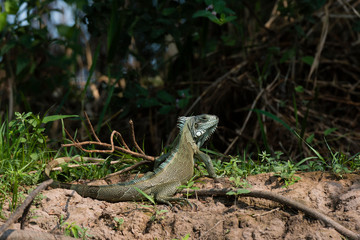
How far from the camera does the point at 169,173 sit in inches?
119

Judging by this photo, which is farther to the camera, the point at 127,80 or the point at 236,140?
the point at 236,140

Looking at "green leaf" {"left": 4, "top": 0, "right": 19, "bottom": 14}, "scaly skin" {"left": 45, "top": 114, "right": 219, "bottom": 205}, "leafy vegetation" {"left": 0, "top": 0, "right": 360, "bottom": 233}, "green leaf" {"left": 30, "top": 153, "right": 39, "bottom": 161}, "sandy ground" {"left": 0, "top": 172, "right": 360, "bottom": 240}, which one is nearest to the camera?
"sandy ground" {"left": 0, "top": 172, "right": 360, "bottom": 240}

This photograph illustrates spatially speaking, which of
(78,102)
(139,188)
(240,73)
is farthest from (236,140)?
(78,102)

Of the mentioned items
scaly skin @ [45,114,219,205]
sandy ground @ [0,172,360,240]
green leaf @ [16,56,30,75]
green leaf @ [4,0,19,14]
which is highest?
green leaf @ [4,0,19,14]

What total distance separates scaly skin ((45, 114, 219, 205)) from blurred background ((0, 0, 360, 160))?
1642 millimetres

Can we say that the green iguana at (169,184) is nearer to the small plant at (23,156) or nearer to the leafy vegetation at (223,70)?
the small plant at (23,156)

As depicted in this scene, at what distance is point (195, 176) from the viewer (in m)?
3.23

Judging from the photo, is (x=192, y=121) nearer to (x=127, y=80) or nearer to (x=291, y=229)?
(x=291, y=229)

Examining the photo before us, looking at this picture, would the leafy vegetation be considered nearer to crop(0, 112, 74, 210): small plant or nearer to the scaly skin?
crop(0, 112, 74, 210): small plant

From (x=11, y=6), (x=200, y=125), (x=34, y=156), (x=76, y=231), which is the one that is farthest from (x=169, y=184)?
(x=11, y=6)

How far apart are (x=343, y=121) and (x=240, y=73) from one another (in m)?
1.77

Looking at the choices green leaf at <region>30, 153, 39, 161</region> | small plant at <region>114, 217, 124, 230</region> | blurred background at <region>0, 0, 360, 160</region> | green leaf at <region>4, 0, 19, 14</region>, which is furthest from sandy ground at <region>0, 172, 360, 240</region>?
green leaf at <region>4, 0, 19, 14</region>

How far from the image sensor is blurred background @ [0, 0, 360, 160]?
5051 mm

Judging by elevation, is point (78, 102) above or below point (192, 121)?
below
